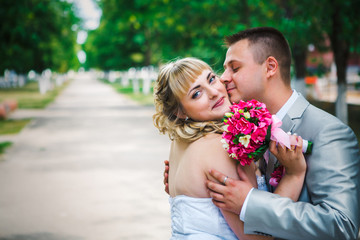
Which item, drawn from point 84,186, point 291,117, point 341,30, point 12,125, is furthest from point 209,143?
point 12,125

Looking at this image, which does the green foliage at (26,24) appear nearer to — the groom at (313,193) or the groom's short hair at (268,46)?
the groom's short hair at (268,46)

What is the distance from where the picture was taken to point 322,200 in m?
2.04

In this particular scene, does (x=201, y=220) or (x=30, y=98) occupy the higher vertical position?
(x=201, y=220)

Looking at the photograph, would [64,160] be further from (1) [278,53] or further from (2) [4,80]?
(2) [4,80]

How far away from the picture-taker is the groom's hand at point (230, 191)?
2.15 metres

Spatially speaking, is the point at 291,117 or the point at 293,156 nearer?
the point at 293,156

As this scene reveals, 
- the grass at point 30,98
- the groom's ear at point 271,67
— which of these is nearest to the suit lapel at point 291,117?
the groom's ear at point 271,67

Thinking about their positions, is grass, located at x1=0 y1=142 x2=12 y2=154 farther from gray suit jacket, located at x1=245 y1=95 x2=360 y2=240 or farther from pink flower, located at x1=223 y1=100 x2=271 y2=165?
gray suit jacket, located at x1=245 y1=95 x2=360 y2=240

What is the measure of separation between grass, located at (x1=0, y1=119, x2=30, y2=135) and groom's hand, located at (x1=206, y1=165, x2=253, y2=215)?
41.8 feet

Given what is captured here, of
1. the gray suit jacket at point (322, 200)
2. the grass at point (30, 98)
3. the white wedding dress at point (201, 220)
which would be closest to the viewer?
the gray suit jacket at point (322, 200)

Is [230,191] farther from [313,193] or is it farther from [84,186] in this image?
[84,186]

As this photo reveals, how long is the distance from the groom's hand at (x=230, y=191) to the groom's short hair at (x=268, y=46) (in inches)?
30.0

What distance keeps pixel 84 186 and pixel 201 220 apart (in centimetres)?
530

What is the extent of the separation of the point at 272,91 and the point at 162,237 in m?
3.08
